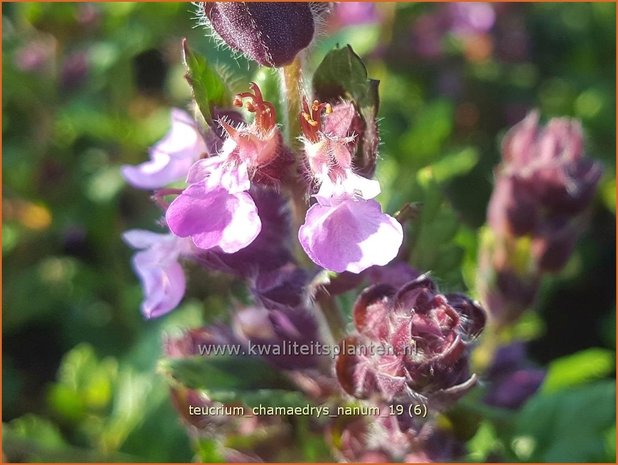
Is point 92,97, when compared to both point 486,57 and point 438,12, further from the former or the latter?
point 486,57

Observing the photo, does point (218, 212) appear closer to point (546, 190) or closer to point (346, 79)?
point (346, 79)

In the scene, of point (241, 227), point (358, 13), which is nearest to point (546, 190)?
point (241, 227)

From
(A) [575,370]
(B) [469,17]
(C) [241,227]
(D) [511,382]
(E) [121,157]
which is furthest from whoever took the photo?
(B) [469,17]

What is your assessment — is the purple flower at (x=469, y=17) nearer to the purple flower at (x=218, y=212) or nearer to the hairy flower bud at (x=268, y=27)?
the hairy flower bud at (x=268, y=27)

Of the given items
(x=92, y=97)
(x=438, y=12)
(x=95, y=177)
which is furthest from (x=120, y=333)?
(x=438, y=12)

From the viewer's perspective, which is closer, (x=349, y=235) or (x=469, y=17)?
(x=349, y=235)
